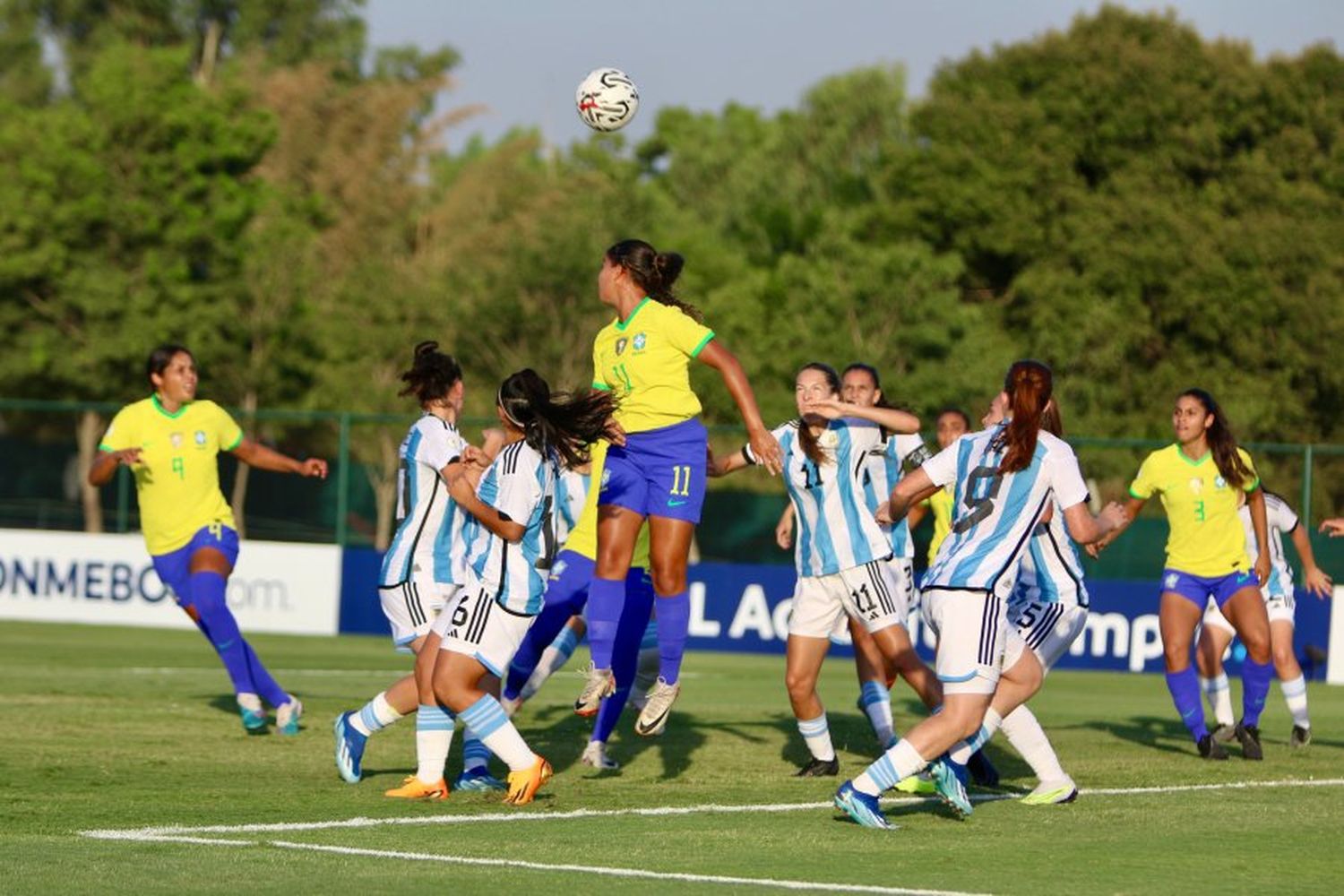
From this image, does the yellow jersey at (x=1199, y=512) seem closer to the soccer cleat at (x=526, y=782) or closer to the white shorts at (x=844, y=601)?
the white shorts at (x=844, y=601)

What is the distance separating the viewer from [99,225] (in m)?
44.2

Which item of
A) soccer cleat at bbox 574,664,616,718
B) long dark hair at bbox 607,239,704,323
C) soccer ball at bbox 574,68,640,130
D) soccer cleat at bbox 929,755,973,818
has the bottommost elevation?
soccer cleat at bbox 929,755,973,818

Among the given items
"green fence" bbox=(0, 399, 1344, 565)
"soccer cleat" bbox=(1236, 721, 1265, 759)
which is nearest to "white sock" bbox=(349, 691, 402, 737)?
"soccer cleat" bbox=(1236, 721, 1265, 759)

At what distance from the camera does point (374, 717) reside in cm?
1029

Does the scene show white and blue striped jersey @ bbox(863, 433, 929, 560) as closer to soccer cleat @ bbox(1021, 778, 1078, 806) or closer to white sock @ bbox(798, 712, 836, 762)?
white sock @ bbox(798, 712, 836, 762)

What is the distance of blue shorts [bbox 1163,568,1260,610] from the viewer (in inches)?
503

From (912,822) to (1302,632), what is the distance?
46.8 ft

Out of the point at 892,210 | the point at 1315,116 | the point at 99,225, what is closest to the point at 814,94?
the point at 892,210

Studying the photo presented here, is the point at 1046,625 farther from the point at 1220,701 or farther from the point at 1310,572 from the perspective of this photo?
the point at 1220,701

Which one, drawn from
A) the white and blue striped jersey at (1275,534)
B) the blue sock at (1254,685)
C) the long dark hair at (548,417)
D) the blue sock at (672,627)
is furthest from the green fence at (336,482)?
the long dark hair at (548,417)

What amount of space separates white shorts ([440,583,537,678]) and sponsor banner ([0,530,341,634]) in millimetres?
15273

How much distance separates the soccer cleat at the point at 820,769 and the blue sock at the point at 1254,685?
11.0 ft

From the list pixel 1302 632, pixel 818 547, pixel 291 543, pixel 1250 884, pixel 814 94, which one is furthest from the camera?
pixel 814 94

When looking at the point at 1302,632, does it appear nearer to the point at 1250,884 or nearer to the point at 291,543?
the point at 291,543
